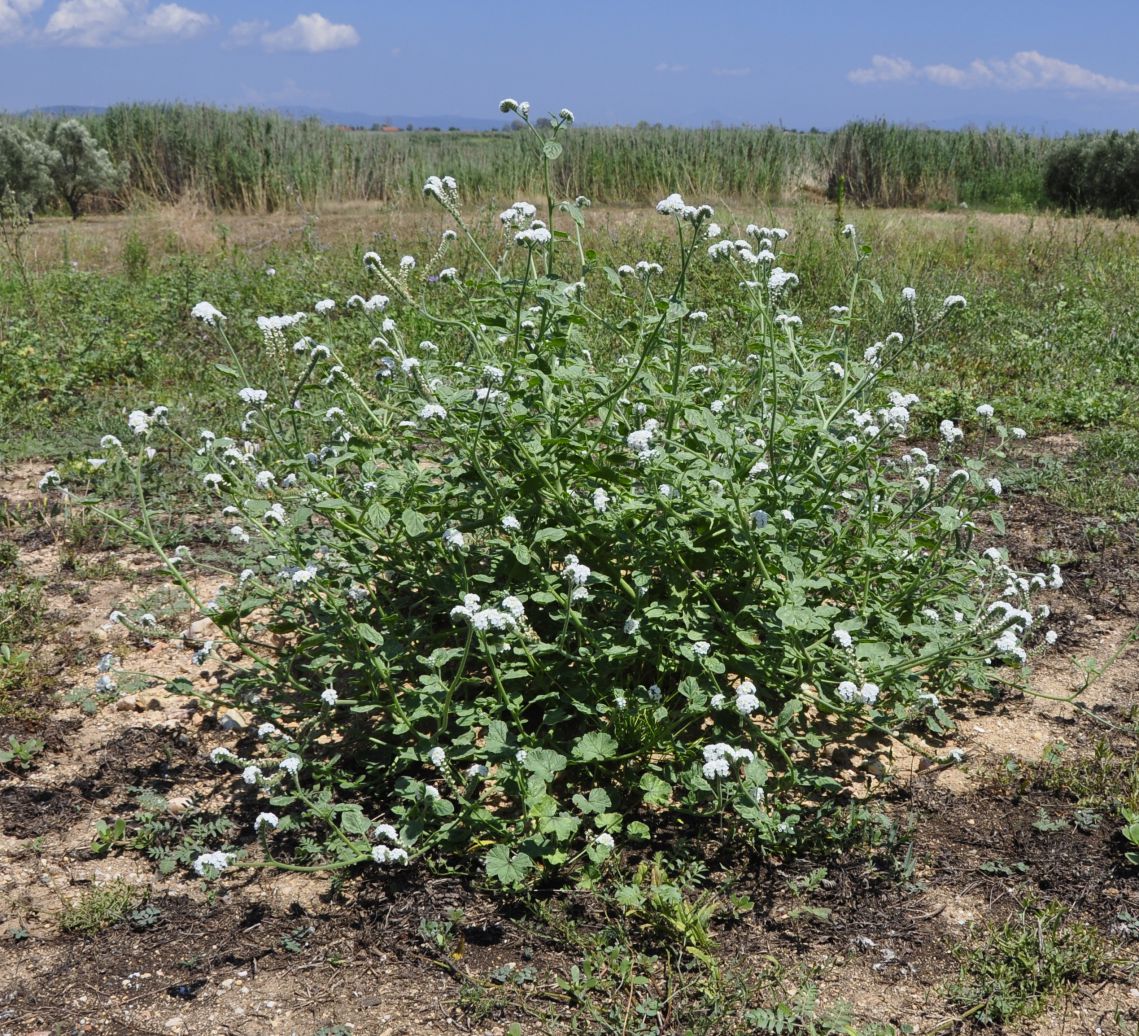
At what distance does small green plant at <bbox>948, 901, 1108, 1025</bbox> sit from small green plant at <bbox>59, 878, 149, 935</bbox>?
6.59ft

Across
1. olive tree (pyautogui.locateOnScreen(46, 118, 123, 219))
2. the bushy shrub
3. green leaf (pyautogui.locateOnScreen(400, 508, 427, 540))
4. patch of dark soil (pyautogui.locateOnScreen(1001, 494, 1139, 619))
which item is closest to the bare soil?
patch of dark soil (pyautogui.locateOnScreen(1001, 494, 1139, 619))

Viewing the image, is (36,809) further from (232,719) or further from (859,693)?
(859,693)

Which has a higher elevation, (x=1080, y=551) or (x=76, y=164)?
(x=76, y=164)

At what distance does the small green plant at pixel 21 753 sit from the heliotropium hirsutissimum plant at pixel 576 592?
71 cm

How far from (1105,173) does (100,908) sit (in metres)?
21.3

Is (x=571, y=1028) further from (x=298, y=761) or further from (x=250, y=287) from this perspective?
(x=250, y=287)

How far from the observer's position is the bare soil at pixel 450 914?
229 cm

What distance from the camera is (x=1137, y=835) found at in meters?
2.67

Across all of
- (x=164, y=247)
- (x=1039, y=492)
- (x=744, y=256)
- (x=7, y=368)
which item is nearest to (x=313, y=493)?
(x=744, y=256)

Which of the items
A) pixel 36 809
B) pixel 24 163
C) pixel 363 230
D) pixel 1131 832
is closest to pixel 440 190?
pixel 36 809

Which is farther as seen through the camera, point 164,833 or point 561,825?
point 164,833

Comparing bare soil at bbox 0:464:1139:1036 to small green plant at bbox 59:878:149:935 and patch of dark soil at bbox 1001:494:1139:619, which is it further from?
patch of dark soil at bbox 1001:494:1139:619

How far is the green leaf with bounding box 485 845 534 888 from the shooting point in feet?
8.03

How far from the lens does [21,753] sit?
3.21 metres
